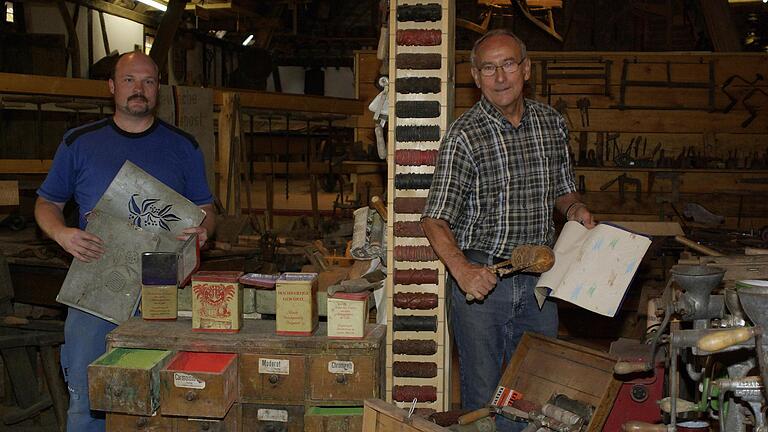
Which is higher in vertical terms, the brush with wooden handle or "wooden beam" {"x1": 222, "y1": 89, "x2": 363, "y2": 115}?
"wooden beam" {"x1": 222, "y1": 89, "x2": 363, "y2": 115}

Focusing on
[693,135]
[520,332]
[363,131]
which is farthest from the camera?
[363,131]

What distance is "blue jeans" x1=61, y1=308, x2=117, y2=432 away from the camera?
3270 millimetres

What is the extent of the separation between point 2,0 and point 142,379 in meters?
7.38

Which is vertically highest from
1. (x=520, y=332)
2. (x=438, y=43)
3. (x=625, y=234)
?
(x=438, y=43)

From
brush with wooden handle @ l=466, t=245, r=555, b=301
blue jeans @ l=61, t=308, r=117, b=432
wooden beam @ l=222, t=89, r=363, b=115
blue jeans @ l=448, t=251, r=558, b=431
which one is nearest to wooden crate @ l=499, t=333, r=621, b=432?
blue jeans @ l=448, t=251, r=558, b=431

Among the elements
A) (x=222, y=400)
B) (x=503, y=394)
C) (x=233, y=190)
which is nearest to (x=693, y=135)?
(x=233, y=190)

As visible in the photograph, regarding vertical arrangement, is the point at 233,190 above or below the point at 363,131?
below

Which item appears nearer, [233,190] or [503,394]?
[503,394]

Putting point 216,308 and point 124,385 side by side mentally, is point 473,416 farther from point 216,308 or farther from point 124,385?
point 124,385

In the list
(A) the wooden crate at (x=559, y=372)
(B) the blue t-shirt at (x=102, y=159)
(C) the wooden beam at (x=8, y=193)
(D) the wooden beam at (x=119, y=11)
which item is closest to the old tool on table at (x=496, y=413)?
(A) the wooden crate at (x=559, y=372)

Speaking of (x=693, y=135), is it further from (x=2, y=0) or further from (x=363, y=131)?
(x=2, y=0)

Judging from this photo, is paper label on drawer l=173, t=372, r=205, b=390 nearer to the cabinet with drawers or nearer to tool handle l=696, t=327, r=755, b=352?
the cabinet with drawers

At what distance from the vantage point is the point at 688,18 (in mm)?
10664

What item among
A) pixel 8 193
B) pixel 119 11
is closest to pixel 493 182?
pixel 8 193
